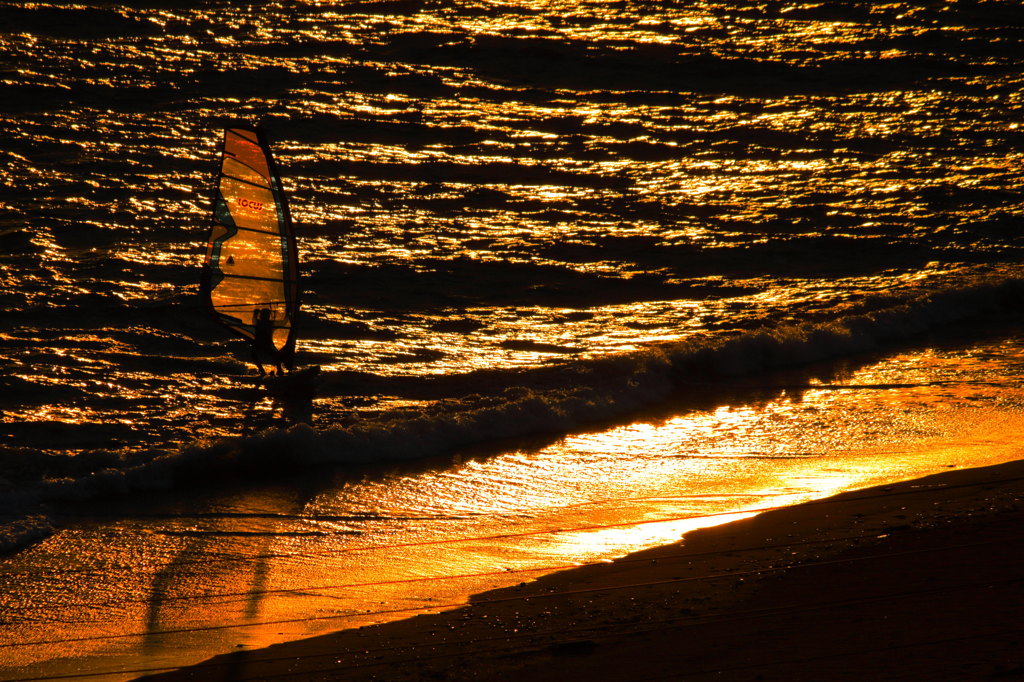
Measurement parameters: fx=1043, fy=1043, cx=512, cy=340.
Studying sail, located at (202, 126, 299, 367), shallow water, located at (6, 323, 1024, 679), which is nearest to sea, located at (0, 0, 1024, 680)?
shallow water, located at (6, 323, 1024, 679)

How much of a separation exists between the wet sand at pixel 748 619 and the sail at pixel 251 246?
502 centimetres

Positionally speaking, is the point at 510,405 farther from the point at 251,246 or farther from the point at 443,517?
the point at 251,246

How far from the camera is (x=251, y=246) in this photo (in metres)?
9.66

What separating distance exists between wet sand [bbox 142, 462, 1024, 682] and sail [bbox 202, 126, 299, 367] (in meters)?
5.02

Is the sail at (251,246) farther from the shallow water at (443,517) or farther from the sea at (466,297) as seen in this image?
the shallow water at (443,517)

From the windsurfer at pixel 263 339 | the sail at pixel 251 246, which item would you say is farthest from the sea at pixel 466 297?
the sail at pixel 251 246

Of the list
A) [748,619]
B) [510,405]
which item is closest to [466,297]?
[510,405]

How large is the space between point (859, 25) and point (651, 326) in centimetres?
1760

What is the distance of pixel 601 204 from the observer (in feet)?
51.6

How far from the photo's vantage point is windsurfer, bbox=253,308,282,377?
948 centimetres

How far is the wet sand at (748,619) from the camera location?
14.6ft

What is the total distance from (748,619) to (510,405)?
420 cm

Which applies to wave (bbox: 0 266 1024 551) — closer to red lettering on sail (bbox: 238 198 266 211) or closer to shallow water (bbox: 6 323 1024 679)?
shallow water (bbox: 6 323 1024 679)

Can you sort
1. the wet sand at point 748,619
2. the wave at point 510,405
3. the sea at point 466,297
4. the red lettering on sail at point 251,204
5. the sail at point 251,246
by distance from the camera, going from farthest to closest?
the red lettering on sail at point 251,204
the sail at point 251,246
the wave at point 510,405
the sea at point 466,297
the wet sand at point 748,619
